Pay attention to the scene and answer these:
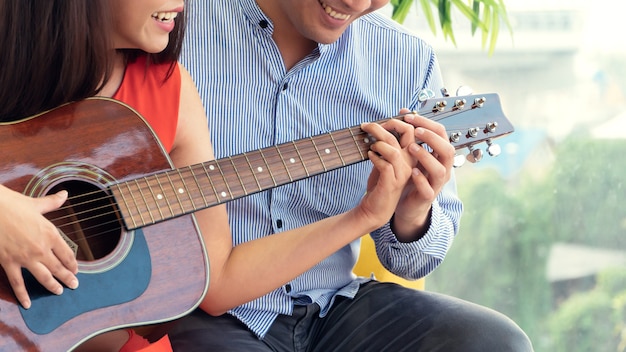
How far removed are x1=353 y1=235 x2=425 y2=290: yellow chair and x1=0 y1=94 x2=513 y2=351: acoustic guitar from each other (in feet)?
1.73

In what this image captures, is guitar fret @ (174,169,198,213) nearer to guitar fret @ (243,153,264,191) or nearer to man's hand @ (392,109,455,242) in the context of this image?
guitar fret @ (243,153,264,191)

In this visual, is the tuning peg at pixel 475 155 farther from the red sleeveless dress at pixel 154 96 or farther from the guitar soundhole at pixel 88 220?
the guitar soundhole at pixel 88 220

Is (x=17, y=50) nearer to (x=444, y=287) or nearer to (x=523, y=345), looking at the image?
(x=523, y=345)

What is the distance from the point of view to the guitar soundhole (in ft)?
4.18

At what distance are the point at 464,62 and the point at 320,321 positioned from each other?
51.5 inches

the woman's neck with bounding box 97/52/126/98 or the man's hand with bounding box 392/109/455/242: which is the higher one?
the woman's neck with bounding box 97/52/126/98

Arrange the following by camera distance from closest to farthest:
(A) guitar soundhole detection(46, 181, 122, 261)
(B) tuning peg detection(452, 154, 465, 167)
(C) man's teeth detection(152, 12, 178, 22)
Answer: (A) guitar soundhole detection(46, 181, 122, 261)
(C) man's teeth detection(152, 12, 178, 22)
(B) tuning peg detection(452, 154, 465, 167)

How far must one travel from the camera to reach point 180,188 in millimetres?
1341

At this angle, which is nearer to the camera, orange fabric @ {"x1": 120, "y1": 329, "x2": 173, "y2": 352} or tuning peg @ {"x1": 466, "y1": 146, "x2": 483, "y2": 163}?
orange fabric @ {"x1": 120, "y1": 329, "x2": 173, "y2": 352}

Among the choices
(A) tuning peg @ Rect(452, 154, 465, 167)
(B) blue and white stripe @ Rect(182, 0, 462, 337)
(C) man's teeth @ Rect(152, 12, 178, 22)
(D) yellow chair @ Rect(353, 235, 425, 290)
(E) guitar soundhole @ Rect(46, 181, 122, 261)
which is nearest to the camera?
(E) guitar soundhole @ Rect(46, 181, 122, 261)

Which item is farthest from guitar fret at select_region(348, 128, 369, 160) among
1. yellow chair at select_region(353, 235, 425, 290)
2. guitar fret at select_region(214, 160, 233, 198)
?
yellow chair at select_region(353, 235, 425, 290)

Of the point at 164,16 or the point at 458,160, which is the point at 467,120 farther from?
the point at 164,16

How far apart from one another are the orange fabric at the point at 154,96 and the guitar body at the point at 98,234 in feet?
0.23

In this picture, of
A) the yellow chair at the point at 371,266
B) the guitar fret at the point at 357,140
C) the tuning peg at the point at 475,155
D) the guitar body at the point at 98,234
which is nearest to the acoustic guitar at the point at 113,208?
the guitar body at the point at 98,234
